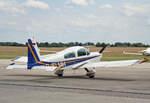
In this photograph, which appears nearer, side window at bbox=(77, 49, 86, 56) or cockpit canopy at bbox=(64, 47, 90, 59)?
cockpit canopy at bbox=(64, 47, 90, 59)

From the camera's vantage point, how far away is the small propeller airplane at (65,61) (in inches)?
750

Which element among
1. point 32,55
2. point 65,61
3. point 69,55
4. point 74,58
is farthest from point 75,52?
point 32,55

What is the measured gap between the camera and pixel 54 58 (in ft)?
64.2

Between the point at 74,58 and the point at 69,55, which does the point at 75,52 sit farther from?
the point at 69,55

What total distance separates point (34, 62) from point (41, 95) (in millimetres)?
6875

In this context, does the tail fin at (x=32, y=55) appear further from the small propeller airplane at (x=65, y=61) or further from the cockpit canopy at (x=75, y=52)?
the cockpit canopy at (x=75, y=52)

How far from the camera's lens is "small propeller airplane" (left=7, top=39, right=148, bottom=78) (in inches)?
750

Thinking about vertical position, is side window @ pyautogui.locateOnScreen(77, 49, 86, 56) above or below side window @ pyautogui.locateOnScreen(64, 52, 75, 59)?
above

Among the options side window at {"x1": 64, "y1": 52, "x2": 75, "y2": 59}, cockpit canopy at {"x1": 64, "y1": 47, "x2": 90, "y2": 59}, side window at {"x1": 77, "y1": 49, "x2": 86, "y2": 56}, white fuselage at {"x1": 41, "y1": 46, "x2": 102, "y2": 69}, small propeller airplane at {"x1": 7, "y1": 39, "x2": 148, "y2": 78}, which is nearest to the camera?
small propeller airplane at {"x1": 7, "y1": 39, "x2": 148, "y2": 78}

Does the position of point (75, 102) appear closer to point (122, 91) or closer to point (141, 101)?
point (141, 101)

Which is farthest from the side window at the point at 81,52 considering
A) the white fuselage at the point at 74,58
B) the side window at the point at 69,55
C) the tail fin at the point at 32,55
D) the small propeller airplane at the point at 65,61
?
the tail fin at the point at 32,55

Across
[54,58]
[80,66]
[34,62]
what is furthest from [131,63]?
[34,62]

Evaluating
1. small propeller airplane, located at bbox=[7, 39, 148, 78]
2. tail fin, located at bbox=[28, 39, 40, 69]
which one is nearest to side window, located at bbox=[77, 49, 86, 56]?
small propeller airplane, located at bbox=[7, 39, 148, 78]

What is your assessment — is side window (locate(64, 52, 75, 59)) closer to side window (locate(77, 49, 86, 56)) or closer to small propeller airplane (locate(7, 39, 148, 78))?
small propeller airplane (locate(7, 39, 148, 78))
